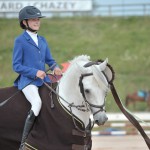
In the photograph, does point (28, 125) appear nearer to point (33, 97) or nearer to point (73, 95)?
point (33, 97)

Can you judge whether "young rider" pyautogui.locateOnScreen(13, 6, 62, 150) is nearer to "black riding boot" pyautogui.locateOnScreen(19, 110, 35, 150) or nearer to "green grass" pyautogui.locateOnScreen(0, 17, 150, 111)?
"black riding boot" pyautogui.locateOnScreen(19, 110, 35, 150)

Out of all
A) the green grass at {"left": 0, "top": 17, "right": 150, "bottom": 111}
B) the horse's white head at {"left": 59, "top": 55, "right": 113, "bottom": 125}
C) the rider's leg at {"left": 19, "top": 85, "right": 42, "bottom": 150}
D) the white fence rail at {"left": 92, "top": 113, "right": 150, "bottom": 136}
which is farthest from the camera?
the green grass at {"left": 0, "top": 17, "right": 150, "bottom": 111}

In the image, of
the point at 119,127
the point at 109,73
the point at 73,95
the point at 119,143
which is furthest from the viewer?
the point at 119,127

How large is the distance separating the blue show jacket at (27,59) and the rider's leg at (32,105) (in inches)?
4.1

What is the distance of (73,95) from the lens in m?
6.55

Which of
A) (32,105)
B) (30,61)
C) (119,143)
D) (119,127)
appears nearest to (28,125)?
(32,105)

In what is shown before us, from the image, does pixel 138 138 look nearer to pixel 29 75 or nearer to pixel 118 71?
pixel 29 75

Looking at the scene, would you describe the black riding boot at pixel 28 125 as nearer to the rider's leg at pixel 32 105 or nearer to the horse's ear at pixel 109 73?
the rider's leg at pixel 32 105

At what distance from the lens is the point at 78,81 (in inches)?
254

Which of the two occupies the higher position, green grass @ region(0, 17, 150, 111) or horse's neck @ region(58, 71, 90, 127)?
horse's neck @ region(58, 71, 90, 127)

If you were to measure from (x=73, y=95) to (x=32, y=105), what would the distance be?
51cm

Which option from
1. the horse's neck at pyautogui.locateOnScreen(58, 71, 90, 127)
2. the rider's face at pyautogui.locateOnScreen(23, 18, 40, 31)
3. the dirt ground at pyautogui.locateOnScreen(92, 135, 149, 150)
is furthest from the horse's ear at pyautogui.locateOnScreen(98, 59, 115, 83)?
the dirt ground at pyautogui.locateOnScreen(92, 135, 149, 150)

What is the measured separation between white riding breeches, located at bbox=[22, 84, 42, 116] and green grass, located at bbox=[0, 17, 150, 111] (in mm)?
15250

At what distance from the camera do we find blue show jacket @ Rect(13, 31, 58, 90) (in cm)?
677
